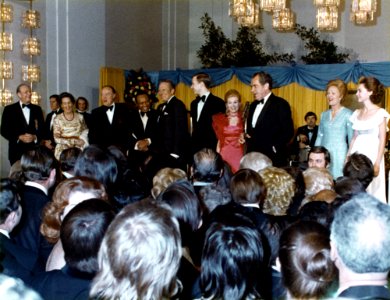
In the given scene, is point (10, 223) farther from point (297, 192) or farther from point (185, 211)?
point (297, 192)

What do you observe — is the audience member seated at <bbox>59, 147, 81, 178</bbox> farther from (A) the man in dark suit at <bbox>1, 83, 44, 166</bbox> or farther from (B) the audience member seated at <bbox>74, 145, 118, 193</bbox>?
(A) the man in dark suit at <bbox>1, 83, 44, 166</bbox>

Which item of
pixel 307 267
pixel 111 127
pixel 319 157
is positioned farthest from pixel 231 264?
pixel 111 127

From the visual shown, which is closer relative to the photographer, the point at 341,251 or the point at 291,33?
the point at 341,251

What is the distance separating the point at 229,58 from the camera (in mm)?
11914

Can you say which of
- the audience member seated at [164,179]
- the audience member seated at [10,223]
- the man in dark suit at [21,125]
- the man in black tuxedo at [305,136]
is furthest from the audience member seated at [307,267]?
the man in black tuxedo at [305,136]

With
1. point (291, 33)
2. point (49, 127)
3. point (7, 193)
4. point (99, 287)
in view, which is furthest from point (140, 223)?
point (291, 33)

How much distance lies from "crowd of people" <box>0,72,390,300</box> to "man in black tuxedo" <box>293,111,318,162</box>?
453 centimetres

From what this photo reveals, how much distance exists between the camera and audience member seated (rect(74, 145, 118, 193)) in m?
3.36

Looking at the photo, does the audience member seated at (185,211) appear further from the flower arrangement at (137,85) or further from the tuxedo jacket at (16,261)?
the flower arrangement at (137,85)

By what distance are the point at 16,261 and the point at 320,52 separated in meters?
9.66

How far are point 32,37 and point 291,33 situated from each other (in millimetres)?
5694

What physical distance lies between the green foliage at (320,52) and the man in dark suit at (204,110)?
5328 mm

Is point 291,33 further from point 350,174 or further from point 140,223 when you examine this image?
point 140,223

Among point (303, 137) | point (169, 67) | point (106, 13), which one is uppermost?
point (106, 13)
